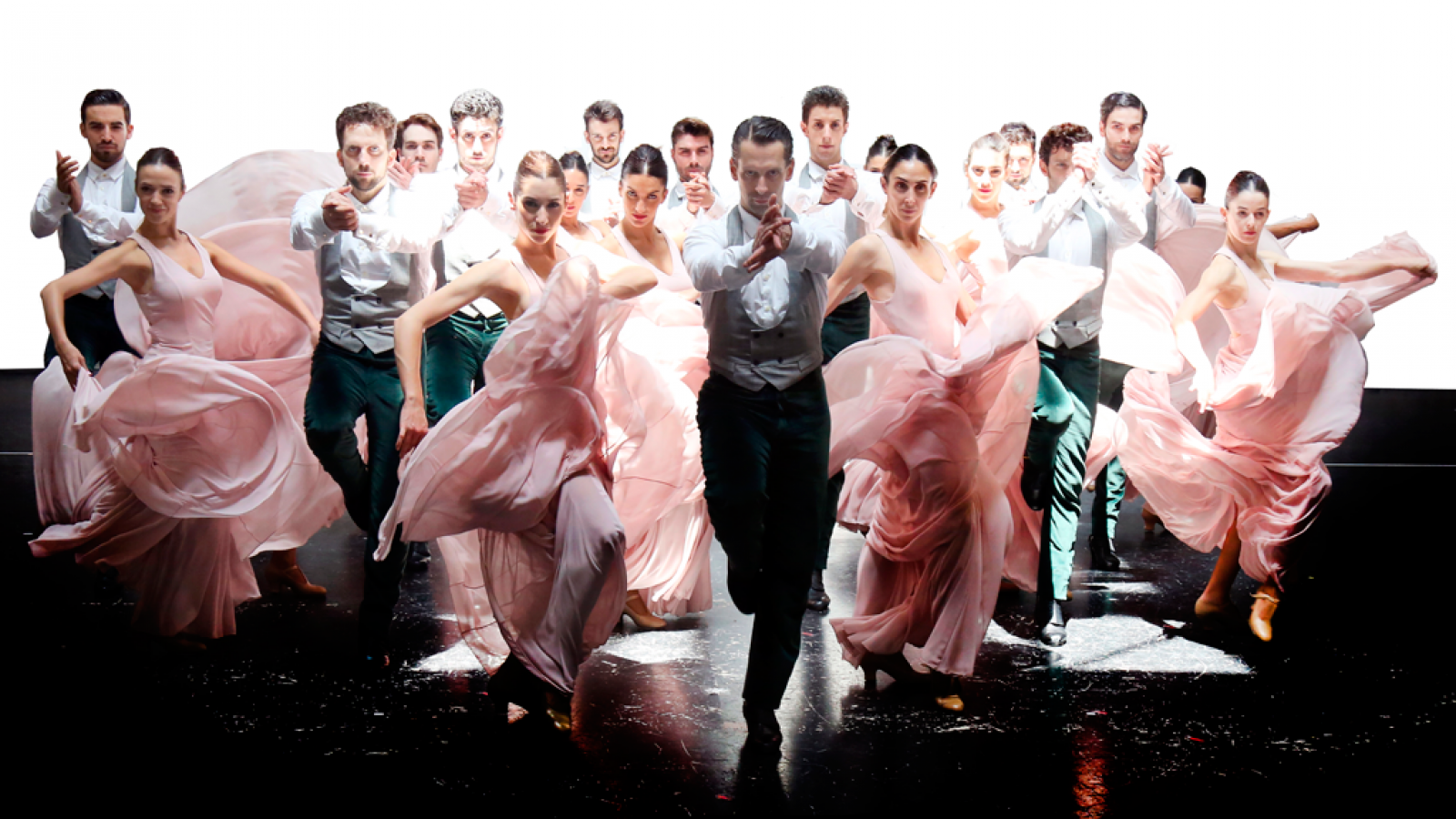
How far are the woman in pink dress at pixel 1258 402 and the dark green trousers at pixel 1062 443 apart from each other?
0.40 meters

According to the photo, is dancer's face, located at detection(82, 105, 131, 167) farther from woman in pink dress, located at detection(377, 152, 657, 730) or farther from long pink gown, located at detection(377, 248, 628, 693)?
long pink gown, located at detection(377, 248, 628, 693)

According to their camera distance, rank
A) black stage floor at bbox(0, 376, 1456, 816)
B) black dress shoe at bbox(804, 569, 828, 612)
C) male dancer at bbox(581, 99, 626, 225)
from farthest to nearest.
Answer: male dancer at bbox(581, 99, 626, 225)
black dress shoe at bbox(804, 569, 828, 612)
black stage floor at bbox(0, 376, 1456, 816)

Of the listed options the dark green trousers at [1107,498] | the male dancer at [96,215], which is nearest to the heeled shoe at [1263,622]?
the dark green trousers at [1107,498]

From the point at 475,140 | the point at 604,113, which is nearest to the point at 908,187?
the point at 475,140

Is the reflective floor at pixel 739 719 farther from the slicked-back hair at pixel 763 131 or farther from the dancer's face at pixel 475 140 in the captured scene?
the dancer's face at pixel 475 140

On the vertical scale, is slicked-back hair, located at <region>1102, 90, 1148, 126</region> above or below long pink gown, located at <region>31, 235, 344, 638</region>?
above

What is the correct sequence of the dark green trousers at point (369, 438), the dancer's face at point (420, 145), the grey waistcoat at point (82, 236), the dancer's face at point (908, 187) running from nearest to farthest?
the dancer's face at point (908, 187) → the dark green trousers at point (369, 438) → the dancer's face at point (420, 145) → the grey waistcoat at point (82, 236)

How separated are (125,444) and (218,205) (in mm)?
1626

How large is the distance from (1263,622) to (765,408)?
2.36 metres

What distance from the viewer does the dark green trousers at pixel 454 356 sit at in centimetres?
453

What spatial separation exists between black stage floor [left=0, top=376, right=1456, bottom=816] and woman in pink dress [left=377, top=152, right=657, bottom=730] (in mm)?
284

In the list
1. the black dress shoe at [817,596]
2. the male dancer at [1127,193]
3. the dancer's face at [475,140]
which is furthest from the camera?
the dancer's face at [475,140]

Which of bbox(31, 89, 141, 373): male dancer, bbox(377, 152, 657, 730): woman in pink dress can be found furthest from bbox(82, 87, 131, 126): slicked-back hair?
bbox(377, 152, 657, 730): woman in pink dress

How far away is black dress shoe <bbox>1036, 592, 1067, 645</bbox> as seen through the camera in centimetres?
446
